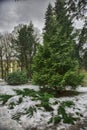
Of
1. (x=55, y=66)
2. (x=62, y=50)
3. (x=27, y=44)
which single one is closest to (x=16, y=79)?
(x=55, y=66)

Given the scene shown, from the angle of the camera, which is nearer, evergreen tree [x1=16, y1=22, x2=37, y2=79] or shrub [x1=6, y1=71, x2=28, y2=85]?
shrub [x1=6, y1=71, x2=28, y2=85]

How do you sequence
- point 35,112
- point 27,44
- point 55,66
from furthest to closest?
point 27,44 → point 55,66 → point 35,112

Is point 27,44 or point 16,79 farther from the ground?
point 27,44

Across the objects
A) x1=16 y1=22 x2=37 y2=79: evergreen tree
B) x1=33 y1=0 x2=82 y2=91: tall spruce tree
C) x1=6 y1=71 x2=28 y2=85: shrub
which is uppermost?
x1=16 y1=22 x2=37 y2=79: evergreen tree

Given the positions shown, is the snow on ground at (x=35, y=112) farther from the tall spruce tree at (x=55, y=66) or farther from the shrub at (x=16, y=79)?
the shrub at (x=16, y=79)

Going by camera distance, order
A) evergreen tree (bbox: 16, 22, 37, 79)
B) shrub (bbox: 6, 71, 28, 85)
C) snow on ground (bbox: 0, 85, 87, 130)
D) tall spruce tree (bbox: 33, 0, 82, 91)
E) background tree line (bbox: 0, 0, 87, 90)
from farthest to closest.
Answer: evergreen tree (bbox: 16, 22, 37, 79) → shrub (bbox: 6, 71, 28, 85) → tall spruce tree (bbox: 33, 0, 82, 91) → background tree line (bbox: 0, 0, 87, 90) → snow on ground (bbox: 0, 85, 87, 130)

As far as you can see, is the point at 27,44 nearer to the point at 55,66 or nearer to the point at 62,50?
the point at 62,50

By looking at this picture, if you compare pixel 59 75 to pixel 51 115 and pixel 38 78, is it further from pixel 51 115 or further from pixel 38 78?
pixel 51 115

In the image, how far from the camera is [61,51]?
29.5 ft

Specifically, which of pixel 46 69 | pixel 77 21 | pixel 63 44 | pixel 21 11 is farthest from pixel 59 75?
pixel 21 11

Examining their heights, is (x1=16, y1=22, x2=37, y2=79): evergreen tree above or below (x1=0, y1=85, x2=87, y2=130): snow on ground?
above

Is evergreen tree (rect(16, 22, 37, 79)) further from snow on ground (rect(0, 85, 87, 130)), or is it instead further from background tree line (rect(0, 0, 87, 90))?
snow on ground (rect(0, 85, 87, 130))

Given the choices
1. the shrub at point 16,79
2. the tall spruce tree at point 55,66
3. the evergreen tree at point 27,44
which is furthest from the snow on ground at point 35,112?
the evergreen tree at point 27,44

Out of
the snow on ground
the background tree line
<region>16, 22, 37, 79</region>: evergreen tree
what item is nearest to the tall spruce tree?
the background tree line
